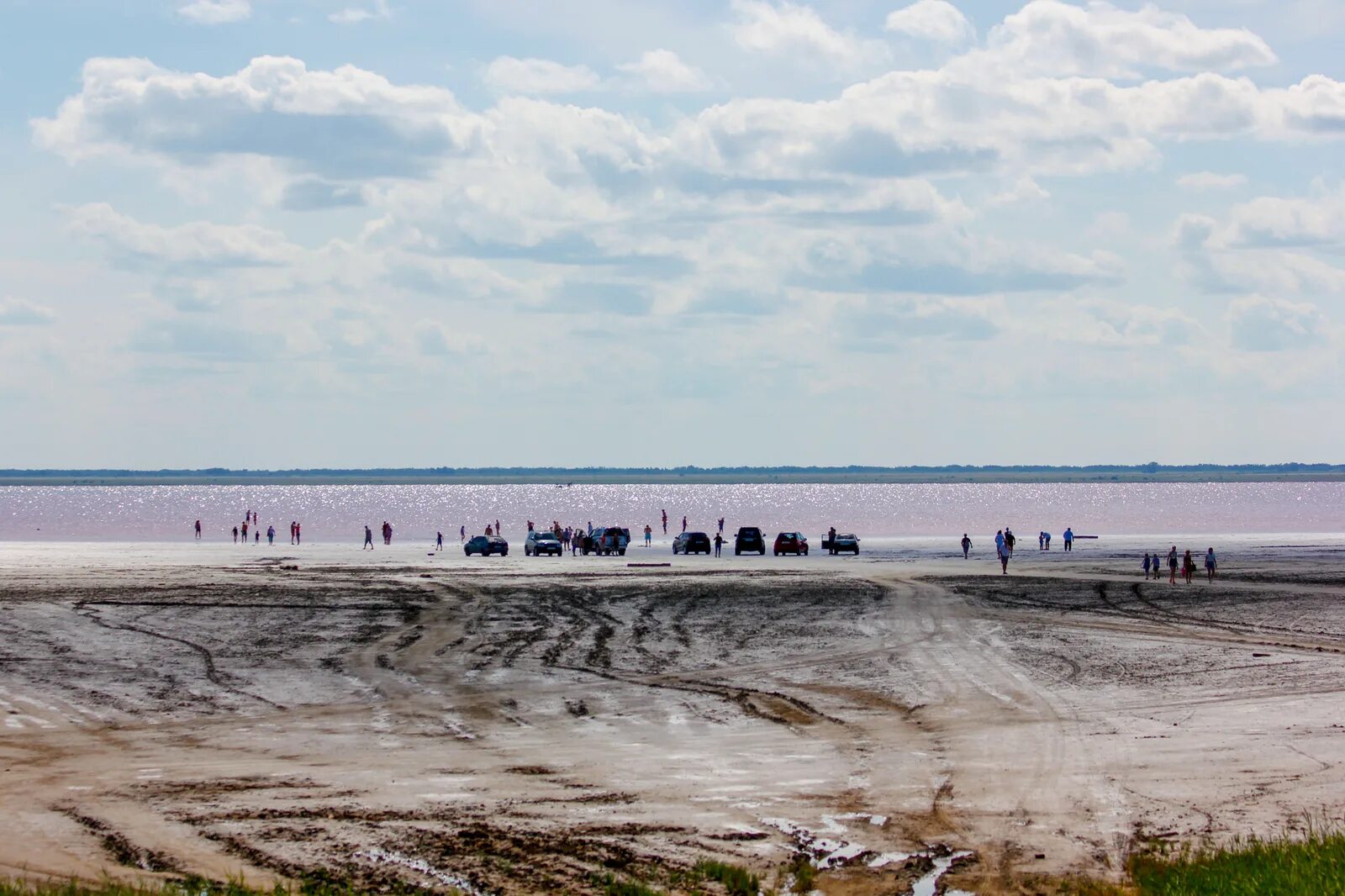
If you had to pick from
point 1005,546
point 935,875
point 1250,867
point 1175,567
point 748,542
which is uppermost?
point 1005,546

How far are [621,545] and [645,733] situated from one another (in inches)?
2349

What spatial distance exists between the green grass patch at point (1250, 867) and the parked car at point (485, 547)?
66.8 meters

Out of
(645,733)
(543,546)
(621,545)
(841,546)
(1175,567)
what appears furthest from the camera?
(621,545)

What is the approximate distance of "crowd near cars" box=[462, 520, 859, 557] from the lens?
79125 mm

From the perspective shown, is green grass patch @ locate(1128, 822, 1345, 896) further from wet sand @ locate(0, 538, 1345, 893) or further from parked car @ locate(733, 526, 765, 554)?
parked car @ locate(733, 526, 765, 554)

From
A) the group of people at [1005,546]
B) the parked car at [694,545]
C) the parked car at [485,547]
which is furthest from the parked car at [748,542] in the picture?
the parked car at [485,547]

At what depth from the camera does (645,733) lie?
2116 cm

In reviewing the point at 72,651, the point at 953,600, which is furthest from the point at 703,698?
the point at 953,600

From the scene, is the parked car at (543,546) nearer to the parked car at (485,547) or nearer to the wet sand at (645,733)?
the parked car at (485,547)

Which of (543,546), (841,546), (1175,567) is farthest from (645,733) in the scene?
(841,546)

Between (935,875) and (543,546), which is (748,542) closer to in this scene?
(543,546)

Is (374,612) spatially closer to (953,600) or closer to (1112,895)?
(953,600)

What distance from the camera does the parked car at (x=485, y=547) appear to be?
7969 cm

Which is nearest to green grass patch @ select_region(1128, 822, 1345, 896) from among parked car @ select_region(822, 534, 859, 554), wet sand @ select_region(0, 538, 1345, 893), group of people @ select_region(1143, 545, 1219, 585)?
wet sand @ select_region(0, 538, 1345, 893)
